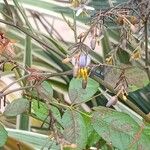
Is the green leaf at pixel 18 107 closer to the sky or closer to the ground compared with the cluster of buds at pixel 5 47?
closer to the ground

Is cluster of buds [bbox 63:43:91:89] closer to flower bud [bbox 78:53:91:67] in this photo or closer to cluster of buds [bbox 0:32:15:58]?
flower bud [bbox 78:53:91:67]

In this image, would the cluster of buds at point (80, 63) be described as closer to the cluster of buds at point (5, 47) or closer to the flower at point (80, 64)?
the flower at point (80, 64)

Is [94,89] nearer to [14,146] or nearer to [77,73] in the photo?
[77,73]

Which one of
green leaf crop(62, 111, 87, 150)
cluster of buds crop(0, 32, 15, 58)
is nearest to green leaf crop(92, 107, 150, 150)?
green leaf crop(62, 111, 87, 150)

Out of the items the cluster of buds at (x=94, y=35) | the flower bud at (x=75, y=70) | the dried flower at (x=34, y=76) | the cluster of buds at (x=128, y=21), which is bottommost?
the dried flower at (x=34, y=76)

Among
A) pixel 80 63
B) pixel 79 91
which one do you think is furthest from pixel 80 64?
pixel 79 91

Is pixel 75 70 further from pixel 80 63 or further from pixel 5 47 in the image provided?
pixel 5 47

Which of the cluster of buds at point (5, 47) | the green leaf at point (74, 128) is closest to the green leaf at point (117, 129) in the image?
the green leaf at point (74, 128)

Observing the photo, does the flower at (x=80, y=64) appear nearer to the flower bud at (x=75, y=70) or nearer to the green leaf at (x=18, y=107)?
the flower bud at (x=75, y=70)
